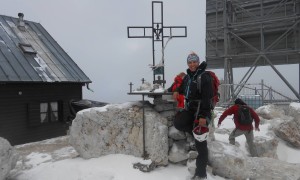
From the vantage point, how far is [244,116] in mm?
8906

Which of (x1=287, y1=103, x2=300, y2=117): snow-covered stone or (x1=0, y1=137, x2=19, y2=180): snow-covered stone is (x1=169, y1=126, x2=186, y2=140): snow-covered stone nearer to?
(x1=0, y1=137, x2=19, y2=180): snow-covered stone

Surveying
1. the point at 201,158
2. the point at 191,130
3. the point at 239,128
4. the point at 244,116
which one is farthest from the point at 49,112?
the point at 201,158

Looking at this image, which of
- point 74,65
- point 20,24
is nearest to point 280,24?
point 74,65

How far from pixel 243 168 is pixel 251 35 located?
1704cm

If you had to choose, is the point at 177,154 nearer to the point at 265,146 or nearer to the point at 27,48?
the point at 265,146

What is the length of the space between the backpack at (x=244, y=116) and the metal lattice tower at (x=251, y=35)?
9.99 meters

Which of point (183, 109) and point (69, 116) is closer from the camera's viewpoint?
point (183, 109)

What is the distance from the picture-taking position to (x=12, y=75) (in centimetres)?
1321

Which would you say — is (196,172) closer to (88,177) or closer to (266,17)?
(88,177)

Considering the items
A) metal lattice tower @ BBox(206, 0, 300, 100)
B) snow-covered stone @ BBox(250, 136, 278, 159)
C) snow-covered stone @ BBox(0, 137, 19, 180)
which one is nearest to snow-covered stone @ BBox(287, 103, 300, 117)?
snow-covered stone @ BBox(250, 136, 278, 159)

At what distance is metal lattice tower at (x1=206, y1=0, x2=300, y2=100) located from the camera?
20078 millimetres

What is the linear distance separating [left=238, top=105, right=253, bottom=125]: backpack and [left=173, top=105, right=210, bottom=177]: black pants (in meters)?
3.14

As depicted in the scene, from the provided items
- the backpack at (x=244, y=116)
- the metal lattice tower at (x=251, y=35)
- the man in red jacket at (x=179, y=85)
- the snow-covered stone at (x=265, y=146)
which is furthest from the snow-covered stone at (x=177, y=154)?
the metal lattice tower at (x=251, y=35)

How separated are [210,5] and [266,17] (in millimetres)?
4470
